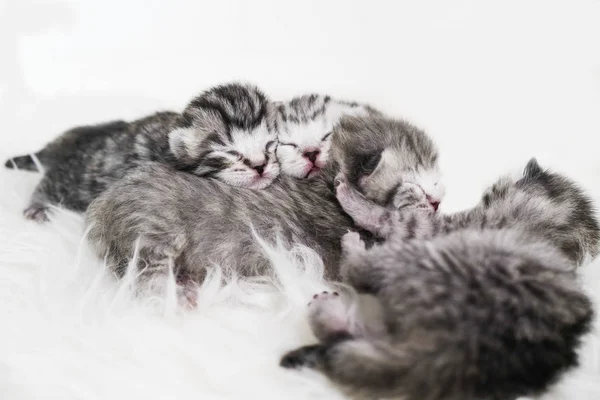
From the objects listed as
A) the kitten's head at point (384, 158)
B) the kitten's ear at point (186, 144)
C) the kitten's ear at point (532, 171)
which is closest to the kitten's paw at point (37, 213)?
the kitten's ear at point (186, 144)

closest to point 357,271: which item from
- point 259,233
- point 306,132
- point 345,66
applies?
point 259,233

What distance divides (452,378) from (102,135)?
130cm

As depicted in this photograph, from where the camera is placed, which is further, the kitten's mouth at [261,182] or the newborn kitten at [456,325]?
the kitten's mouth at [261,182]

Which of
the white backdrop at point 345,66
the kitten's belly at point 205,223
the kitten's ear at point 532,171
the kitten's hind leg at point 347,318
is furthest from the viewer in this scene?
the white backdrop at point 345,66

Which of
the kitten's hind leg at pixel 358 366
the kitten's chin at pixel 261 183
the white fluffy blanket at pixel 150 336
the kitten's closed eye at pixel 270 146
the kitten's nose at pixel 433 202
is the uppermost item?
the kitten's closed eye at pixel 270 146

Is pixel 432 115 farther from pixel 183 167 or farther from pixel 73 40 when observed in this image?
pixel 73 40

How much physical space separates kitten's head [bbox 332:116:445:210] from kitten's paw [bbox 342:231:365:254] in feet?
0.46

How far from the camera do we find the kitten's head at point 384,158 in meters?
1.29

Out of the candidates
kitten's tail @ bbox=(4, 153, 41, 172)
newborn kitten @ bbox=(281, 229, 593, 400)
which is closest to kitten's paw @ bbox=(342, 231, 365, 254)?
newborn kitten @ bbox=(281, 229, 593, 400)

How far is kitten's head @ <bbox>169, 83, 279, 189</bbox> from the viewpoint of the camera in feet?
4.42

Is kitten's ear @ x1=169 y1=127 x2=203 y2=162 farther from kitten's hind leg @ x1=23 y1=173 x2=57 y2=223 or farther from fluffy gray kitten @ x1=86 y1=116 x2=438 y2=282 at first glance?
kitten's hind leg @ x1=23 y1=173 x2=57 y2=223

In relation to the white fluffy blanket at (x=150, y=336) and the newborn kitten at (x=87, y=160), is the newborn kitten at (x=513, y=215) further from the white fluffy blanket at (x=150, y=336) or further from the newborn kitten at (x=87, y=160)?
the newborn kitten at (x=87, y=160)

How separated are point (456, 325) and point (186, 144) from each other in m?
0.81

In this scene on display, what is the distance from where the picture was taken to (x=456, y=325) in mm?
844
